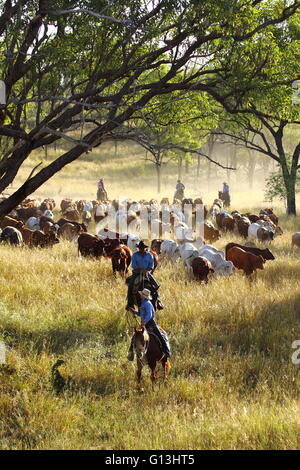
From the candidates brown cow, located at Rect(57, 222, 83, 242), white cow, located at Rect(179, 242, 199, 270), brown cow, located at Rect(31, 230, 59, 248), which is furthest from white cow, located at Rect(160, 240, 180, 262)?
brown cow, located at Rect(57, 222, 83, 242)

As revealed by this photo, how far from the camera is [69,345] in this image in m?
8.67

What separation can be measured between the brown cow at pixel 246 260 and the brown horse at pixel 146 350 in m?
5.91

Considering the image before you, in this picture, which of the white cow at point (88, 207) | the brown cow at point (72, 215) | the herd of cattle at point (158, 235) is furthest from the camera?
the white cow at point (88, 207)

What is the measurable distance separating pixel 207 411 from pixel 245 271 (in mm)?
6712

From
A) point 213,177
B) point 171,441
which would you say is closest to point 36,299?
point 171,441

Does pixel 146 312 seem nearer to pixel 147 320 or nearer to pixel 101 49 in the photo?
pixel 147 320

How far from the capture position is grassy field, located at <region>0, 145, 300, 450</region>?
5.80m

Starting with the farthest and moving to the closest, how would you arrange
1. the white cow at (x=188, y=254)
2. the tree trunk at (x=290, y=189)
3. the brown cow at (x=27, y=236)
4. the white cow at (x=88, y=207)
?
the tree trunk at (x=290, y=189), the white cow at (x=88, y=207), the brown cow at (x=27, y=236), the white cow at (x=188, y=254)

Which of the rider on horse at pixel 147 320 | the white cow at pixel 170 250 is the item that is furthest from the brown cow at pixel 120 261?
the rider on horse at pixel 147 320

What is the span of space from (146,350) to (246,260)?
6361 mm

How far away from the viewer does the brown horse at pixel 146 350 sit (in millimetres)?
6844

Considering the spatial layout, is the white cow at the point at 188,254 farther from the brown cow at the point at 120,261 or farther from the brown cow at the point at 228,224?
the brown cow at the point at 228,224

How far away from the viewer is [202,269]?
12.3 m

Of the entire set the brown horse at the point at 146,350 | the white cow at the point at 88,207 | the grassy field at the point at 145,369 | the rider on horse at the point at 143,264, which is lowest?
the grassy field at the point at 145,369
